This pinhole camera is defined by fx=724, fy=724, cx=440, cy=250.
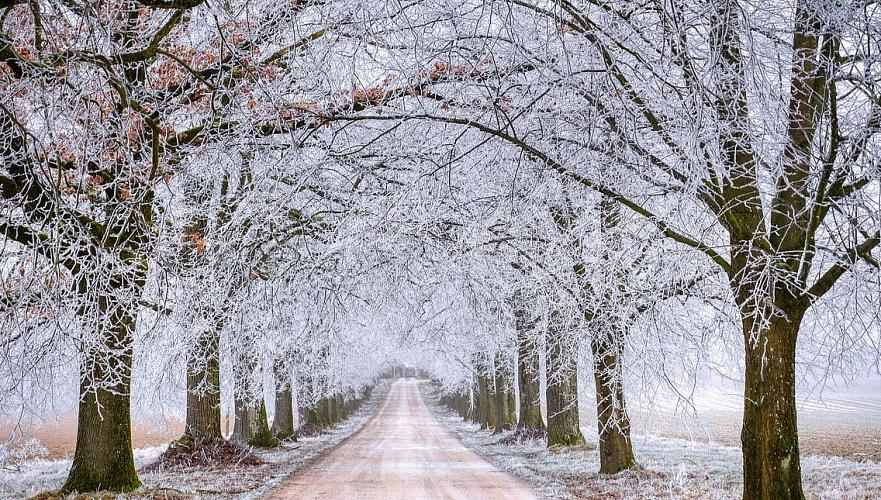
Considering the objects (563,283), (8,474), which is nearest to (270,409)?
(8,474)

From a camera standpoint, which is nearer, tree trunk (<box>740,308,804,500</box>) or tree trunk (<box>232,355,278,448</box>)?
tree trunk (<box>740,308,804,500</box>)

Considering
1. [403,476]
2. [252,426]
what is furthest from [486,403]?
[403,476]

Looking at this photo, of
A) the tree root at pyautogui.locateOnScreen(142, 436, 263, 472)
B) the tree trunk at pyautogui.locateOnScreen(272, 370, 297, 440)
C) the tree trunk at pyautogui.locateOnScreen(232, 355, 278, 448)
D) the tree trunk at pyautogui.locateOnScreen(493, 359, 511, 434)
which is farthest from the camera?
the tree trunk at pyautogui.locateOnScreen(493, 359, 511, 434)

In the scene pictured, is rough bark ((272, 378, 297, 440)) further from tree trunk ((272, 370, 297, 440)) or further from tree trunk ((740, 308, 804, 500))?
tree trunk ((740, 308, 804, 500))

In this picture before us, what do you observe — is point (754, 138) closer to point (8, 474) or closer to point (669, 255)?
point (669, 255)

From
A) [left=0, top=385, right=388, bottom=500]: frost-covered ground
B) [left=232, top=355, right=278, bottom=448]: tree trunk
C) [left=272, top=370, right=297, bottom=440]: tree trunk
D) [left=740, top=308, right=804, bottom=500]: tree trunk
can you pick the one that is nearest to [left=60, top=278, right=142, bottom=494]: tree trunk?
[left=0, top=385, right=388, bottom=500]: frost-covered ground

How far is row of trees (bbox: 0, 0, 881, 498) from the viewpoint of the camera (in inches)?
224

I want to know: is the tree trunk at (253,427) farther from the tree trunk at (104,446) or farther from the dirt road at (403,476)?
the tree trunk at (104,446)

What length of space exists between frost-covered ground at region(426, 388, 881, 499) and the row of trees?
0.98 meters

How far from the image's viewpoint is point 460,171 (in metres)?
9.51

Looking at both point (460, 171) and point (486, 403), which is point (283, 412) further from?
point (460, 171)

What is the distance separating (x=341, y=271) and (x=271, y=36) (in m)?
3.88

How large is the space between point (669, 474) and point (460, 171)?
777cm

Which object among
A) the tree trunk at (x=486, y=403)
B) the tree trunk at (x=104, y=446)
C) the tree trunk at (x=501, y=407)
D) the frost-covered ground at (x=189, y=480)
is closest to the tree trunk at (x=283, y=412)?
the frost-covered ground at (x=189, y=480)
